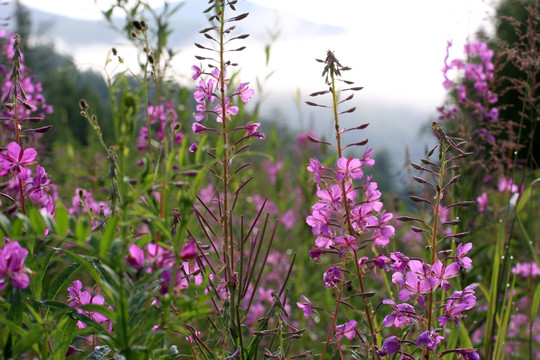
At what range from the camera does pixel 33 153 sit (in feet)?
3.86

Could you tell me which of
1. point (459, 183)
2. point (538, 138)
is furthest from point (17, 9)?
point (459, 183)

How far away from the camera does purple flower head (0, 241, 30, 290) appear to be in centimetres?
84

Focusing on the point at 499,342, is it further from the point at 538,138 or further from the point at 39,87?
the point at 538,138

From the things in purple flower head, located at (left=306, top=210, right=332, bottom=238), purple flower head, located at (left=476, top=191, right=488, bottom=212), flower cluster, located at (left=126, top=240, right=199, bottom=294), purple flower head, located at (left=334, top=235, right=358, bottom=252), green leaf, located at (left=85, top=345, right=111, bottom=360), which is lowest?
purple flower head, located at (left=476, top=191, right=488, bottom=212)

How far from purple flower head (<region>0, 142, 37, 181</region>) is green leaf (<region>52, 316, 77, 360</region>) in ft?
1.22

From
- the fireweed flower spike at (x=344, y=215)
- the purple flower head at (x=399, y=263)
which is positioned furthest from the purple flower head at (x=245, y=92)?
the purple flower head at (x=399, y=263)

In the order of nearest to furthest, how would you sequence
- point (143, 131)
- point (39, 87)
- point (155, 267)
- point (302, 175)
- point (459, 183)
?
point (155, 267) < point (143, 131) < point (459, 183) < point (39, 87) < point (302, 175)

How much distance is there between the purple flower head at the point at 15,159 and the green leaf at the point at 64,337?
373 millimetres

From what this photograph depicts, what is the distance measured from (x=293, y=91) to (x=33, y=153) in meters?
2.70

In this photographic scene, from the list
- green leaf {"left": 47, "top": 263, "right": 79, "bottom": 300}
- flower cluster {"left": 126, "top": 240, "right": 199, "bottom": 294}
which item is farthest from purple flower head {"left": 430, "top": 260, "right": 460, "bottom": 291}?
green leaf {"left": 47, "top": 263, "right": 79, "bottom": 300}

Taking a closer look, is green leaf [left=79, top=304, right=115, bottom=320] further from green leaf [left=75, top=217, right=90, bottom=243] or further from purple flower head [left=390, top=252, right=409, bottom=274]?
purple flower head [left=390, top=252, right=409, bottom=274]

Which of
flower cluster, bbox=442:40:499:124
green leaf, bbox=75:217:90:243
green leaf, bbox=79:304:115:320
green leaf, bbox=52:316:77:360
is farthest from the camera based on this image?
flower cluster, bbox=442:40:499:124

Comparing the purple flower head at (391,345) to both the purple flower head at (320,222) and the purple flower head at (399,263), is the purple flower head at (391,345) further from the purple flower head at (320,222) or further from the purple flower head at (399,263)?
the purple flower head at (320,222)

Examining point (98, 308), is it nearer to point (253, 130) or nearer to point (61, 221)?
point (61, 221)
